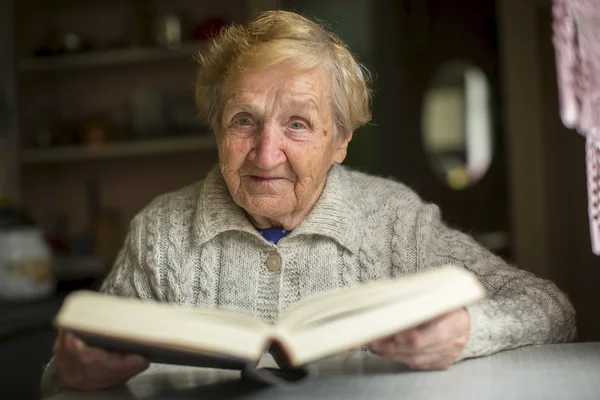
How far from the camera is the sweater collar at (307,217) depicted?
4.18 ft

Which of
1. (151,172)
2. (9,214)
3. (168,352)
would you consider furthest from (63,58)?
(168,352)

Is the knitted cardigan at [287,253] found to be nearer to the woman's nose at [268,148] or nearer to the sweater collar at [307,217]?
the sweater collar at [307,217]

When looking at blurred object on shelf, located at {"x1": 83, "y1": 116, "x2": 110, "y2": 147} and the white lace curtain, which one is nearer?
the white lace curtain

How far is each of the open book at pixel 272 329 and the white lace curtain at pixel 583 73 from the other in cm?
35

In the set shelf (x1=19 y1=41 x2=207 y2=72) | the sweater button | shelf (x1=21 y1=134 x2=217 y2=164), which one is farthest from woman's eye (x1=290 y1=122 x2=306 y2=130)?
shelf (x1=19 y1=41 x2=207 y2=72)

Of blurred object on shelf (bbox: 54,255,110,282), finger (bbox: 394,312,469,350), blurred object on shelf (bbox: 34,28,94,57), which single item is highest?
blurred object on shelf (bbox: 34,28,94,57)

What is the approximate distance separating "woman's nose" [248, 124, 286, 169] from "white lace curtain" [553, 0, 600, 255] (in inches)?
16.8

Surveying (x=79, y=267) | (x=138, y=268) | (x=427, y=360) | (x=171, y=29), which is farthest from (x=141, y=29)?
(x=427, y=360)

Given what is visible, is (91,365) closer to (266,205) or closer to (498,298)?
(266,205)

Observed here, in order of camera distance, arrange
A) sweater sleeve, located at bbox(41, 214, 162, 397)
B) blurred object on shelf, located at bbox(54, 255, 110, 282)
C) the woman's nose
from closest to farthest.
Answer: the woman's nose → sweater sleeve, located at bbox(41, 214, 162, 397) → blurred object on shelf, located at bbox(54, 255, 110, 282)

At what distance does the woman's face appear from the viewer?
46.9 inches

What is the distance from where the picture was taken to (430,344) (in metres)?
0.88

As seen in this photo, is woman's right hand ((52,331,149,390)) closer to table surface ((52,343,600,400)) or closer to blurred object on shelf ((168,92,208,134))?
table surface ((52,343,600,400))

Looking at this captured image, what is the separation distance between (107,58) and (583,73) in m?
2.47
